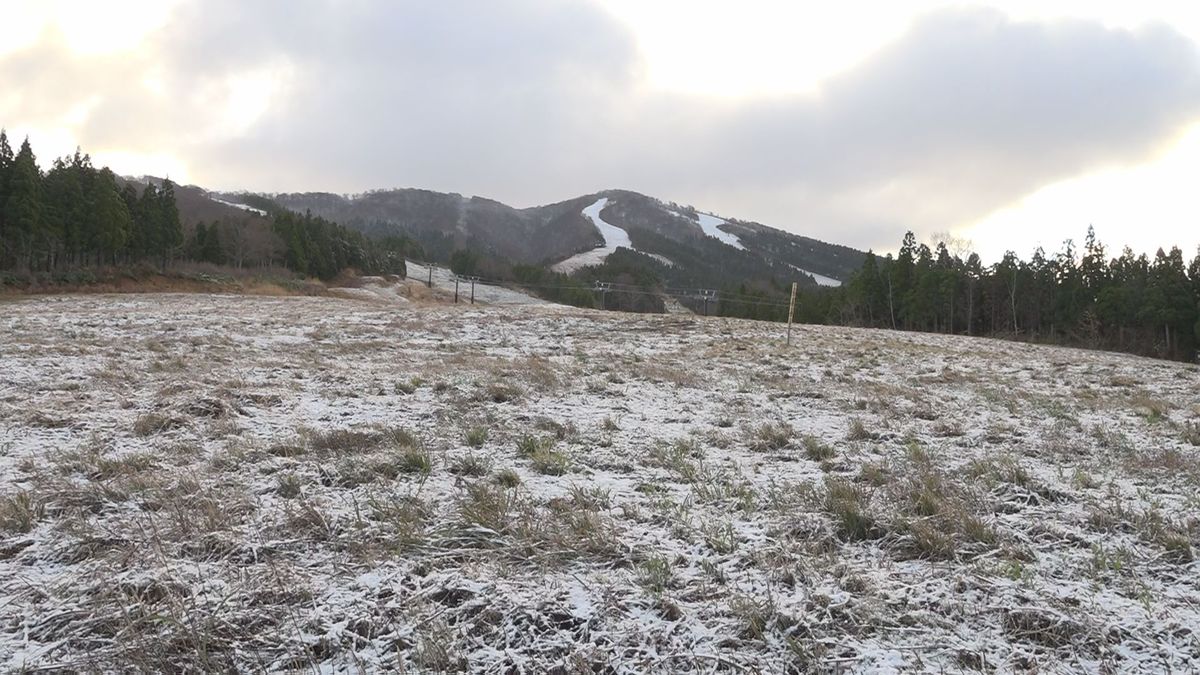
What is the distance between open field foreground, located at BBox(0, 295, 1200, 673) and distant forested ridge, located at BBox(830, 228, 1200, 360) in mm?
54543

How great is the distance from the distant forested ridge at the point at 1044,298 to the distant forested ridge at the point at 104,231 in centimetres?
7570

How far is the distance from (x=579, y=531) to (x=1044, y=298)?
76179mm

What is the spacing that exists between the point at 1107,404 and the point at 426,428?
12577 millimetres

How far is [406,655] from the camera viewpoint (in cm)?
325

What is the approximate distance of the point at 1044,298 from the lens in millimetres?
63375

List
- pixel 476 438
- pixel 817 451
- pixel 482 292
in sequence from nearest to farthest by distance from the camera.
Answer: pixel 817 451, pixel 476 438, pixel 482 292

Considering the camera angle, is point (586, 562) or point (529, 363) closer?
A: point (586, 562)

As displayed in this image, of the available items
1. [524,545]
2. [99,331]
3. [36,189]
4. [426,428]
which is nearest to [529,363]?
[426,428]

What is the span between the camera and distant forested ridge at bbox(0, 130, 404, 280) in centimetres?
4628

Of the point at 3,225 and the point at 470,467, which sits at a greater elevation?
the point at 3,225

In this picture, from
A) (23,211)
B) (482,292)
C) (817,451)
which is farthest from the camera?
(482,292)

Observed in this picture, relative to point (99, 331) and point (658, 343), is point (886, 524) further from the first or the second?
Answer: point (99, 331)

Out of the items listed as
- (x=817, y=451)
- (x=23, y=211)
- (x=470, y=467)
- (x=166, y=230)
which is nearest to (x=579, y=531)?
(x=470, y=467)

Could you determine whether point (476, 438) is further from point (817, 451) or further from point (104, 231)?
point (104, 231)
